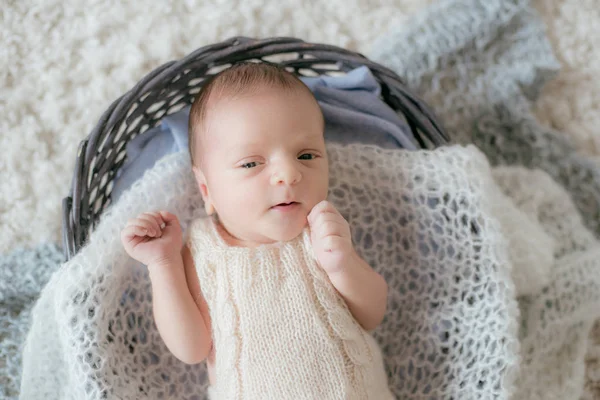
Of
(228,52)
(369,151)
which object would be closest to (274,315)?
(369,151)

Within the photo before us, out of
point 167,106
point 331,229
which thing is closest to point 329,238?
point 331,229

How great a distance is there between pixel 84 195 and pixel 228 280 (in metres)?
0.33

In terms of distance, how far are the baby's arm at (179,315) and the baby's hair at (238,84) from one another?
216 mm

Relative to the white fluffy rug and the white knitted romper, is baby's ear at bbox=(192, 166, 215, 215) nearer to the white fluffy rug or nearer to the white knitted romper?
the white knitted romper

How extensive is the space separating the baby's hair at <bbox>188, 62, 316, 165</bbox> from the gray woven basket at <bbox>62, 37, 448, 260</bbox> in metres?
0.13

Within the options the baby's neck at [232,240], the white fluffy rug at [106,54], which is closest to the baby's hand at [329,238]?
the baby's neck at [232,240]

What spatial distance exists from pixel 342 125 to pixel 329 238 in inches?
16.1

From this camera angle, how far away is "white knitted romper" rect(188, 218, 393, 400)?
932 millimetres

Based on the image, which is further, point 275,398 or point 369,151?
point 369,151

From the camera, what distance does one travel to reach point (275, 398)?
93cm

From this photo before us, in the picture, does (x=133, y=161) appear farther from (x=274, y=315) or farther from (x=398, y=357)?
(x=398, y=357)

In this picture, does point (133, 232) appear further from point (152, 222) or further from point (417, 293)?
point (417, 293)

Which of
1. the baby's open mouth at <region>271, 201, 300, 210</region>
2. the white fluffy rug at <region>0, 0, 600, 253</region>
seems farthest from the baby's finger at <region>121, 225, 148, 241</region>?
the white fluffy rug at <region>0, 0, 600, 253</region>

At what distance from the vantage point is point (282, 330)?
95 cm
